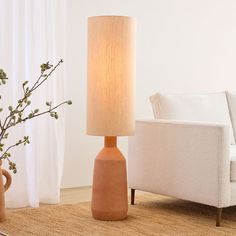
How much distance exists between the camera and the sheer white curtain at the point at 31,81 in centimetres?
426

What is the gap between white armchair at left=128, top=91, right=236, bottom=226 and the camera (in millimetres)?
3635

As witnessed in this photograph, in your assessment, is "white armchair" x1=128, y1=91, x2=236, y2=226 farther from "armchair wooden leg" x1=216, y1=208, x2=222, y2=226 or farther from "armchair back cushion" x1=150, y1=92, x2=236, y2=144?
"armchair back cushion" x1=150, y1=92, x2=236, y2=144

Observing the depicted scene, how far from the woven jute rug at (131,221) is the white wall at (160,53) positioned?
0.88m

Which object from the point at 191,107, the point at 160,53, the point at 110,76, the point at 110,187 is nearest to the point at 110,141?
the point at 110,187

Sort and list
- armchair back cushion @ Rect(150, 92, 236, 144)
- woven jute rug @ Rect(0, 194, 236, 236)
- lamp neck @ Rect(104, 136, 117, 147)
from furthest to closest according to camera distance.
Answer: armchair back cushion @ Rect(150, 92, 236, 144) → lamp neck @ Rect(104, 136, 117, 147) → woven jute rug @ Rect(0, 194, 236, 236)

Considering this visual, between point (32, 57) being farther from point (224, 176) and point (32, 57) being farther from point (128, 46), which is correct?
point (224, 176)

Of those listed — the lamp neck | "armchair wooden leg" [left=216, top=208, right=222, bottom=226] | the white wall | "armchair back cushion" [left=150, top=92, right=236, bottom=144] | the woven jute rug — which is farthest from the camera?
the white wall

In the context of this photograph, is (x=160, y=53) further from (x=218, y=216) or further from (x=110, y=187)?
(x=218, y=216)

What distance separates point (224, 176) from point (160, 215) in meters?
0.54

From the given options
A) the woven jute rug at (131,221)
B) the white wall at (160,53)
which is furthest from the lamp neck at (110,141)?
the white wall at (160,53)

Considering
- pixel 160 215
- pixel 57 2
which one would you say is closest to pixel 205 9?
pixel 57 2

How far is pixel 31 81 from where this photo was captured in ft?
14.3

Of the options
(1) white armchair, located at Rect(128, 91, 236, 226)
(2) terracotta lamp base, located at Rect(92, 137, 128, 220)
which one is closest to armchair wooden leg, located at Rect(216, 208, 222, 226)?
(1) white armchair, located at Rect(128, 91, 236, 226)

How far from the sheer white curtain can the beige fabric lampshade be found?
0.76 metres
